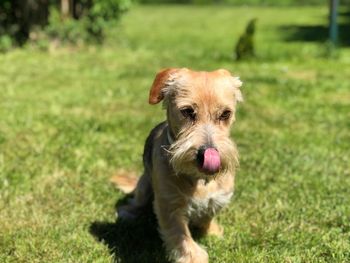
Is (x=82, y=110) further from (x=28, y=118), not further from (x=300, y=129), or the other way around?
(x=300, y=129)

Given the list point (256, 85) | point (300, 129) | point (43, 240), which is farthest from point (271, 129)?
point (43, 240)

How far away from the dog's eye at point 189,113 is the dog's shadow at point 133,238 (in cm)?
124

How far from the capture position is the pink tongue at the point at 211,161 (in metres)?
3.63

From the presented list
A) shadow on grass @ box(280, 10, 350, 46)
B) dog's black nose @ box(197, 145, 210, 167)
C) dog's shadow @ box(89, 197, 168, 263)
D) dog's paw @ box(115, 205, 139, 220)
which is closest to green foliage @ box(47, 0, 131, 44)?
shadow on grass @ box(280, 10, 350, 46)

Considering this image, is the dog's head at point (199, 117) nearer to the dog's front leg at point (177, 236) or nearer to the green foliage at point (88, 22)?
the dog's front leg at point (177, 236)

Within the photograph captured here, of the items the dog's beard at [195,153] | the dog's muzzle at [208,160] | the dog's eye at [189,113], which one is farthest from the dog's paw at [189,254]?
the dog's eye at [189,113]

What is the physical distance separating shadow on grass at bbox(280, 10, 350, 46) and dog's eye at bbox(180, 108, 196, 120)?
1526 cm

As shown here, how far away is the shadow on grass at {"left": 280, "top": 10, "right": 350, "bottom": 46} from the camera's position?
19.6 metres

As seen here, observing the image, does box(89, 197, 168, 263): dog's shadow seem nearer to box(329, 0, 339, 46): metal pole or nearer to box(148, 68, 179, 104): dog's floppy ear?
box(148, 68, 179, 104): dog's floppy ear

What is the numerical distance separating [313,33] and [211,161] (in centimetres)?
1939

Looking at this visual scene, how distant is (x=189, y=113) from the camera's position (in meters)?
3.97

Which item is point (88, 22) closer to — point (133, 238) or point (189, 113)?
point (133, 238)

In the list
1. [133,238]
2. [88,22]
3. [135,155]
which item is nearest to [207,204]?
[133,238]

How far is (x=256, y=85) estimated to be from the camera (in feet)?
35.2
